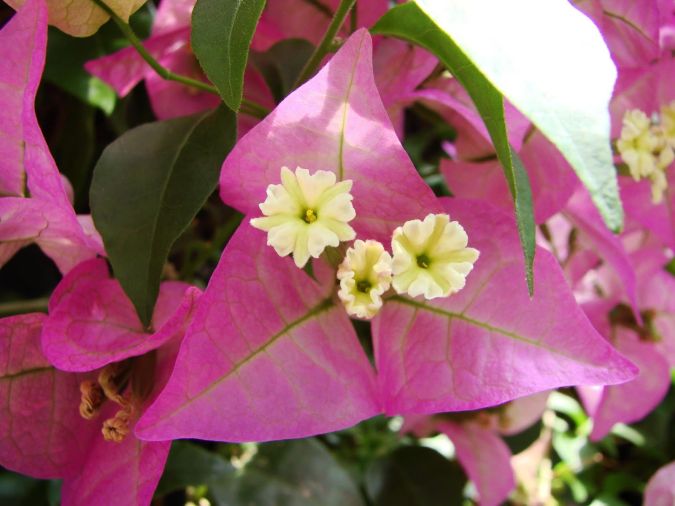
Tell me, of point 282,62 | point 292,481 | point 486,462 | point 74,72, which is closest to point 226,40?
point 282,62

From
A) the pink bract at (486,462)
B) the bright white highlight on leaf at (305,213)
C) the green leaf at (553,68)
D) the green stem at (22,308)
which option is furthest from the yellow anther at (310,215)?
the pink bract at (486,462)

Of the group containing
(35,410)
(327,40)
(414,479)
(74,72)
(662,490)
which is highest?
(327,40)

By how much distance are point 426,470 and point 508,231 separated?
0.40 metres

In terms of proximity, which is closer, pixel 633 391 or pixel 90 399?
pixel 90 399

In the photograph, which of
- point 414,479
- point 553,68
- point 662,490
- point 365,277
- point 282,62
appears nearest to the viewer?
point 553,68

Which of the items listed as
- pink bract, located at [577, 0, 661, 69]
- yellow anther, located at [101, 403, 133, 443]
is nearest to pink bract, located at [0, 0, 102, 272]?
yellow anther, located at [101, 403, 133, 443]

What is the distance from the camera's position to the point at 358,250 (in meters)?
0.38

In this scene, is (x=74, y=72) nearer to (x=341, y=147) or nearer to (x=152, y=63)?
(x=152, y=63)

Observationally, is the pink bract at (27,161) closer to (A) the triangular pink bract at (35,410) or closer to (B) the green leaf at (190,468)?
(A) the triangular pink bract at (35,410)

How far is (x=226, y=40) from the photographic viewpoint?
35 cm

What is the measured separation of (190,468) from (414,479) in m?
0.25

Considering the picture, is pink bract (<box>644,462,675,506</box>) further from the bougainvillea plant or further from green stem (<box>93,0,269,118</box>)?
green stem (<box>93,0,269,118</box>)

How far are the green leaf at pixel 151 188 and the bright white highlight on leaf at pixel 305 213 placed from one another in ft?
0.22

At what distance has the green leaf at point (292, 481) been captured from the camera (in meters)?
0.61
